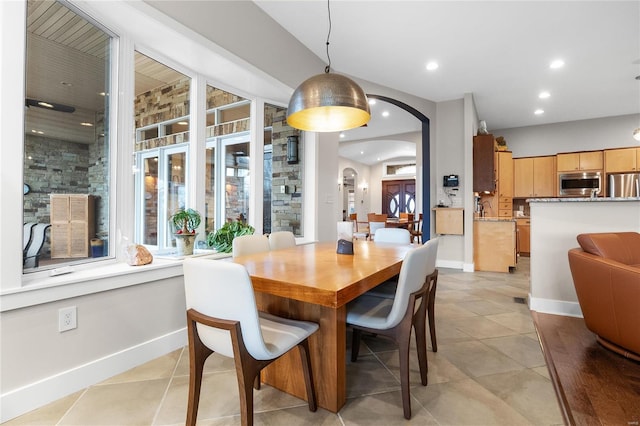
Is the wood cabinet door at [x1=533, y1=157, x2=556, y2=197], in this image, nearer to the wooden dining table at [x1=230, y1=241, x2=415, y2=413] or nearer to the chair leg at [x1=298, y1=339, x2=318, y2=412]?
the wooden dining table at [x1=230, y1=241, x2=415, y2=413]

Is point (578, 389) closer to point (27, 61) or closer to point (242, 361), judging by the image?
point (242, 361)

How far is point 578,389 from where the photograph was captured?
1759 mm

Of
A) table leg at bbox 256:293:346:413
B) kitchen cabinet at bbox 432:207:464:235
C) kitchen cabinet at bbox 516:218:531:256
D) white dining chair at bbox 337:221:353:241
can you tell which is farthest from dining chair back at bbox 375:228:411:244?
kitchen cabinet at bbox 516:218:531:256

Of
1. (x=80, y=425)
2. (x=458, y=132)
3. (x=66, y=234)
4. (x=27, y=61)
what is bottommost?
(x=80, y=425)

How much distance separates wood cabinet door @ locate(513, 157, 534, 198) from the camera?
6.97 metres

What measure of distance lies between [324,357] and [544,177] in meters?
7.48

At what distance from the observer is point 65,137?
6.63 feet

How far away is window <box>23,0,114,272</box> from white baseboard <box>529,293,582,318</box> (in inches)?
159

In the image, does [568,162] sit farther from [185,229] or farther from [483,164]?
[185,229]

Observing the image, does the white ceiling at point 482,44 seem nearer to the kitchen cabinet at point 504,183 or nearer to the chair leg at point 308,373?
the kitchen cabinet at point 504,183

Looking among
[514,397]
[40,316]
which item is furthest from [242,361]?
[514,397]

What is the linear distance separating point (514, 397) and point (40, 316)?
2.70m

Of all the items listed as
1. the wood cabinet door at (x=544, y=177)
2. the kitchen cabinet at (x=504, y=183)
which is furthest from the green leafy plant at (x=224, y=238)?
the wood cabinet door at (x=544, y=177)

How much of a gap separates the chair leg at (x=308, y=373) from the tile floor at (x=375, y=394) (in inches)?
2.3
